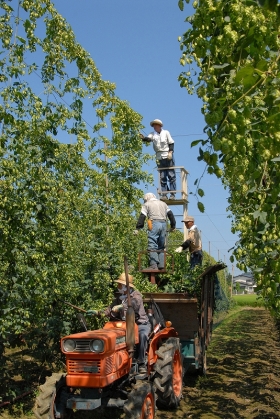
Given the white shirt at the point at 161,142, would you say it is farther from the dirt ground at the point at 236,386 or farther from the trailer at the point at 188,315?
the dirt ground at the point at 236,386

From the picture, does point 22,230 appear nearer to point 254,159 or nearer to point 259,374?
point 254,159

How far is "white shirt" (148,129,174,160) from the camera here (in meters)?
12.6

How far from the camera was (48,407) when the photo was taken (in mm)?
6070

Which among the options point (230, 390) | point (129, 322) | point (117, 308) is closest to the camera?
point (129, 322)

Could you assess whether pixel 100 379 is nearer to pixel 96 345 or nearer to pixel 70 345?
pixel 96 345

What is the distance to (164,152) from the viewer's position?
12797 mm

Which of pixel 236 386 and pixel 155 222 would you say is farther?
pixel 155 222

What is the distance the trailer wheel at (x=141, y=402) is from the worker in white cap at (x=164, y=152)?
6.91m

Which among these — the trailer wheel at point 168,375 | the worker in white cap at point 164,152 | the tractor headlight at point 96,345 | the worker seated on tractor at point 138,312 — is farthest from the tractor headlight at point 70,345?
the worker in white cap at point 164,152

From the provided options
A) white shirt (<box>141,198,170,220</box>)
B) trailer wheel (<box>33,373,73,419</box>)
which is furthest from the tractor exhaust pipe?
white shirt (<box>141,198,170,220</box>)

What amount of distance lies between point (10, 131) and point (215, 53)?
3462 mm

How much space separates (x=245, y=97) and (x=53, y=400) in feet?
14.1

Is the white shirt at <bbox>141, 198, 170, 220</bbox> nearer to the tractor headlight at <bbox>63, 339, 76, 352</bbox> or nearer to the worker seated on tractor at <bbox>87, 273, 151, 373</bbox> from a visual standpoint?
the worker seated on tractor at <bbox>87, 273, 151, 373</bbox>

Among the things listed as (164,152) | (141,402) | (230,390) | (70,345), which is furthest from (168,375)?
(164,152)
